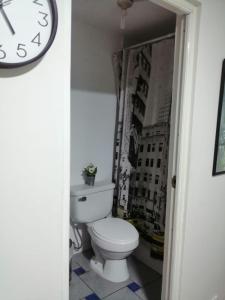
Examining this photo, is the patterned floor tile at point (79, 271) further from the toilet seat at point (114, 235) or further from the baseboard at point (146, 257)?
the baseboard at point (146, 257)

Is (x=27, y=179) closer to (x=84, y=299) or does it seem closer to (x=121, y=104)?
(x=84, y=299)

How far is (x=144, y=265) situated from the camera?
2.30m

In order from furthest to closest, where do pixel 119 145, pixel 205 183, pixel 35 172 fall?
pixel 119 145 → pixel 205 183 → pixel 35 172

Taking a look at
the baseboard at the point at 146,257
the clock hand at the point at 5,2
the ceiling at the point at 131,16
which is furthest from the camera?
the baseboard at the point at 146,257

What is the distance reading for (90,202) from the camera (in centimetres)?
214

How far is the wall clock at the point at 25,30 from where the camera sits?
0.65 metres

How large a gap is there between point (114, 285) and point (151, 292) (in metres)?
0.30

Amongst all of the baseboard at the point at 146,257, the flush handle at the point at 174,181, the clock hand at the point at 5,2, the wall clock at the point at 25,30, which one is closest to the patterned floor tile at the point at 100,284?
the baseboard at the point at 146,257

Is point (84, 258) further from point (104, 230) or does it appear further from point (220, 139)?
point (220, 139)

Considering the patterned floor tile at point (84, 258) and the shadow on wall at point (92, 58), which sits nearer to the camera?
the shadow on wall at point (92, 58)

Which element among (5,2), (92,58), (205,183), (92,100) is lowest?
(205,183)

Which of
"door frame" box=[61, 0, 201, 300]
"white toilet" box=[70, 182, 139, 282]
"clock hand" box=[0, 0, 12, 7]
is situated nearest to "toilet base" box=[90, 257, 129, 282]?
"white toilet" box=[70, 182, 139, 282]

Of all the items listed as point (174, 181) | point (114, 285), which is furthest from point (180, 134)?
point (114, 285)

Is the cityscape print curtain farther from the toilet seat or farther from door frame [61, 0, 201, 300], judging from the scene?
door frame [61, 0, 201, 300]
